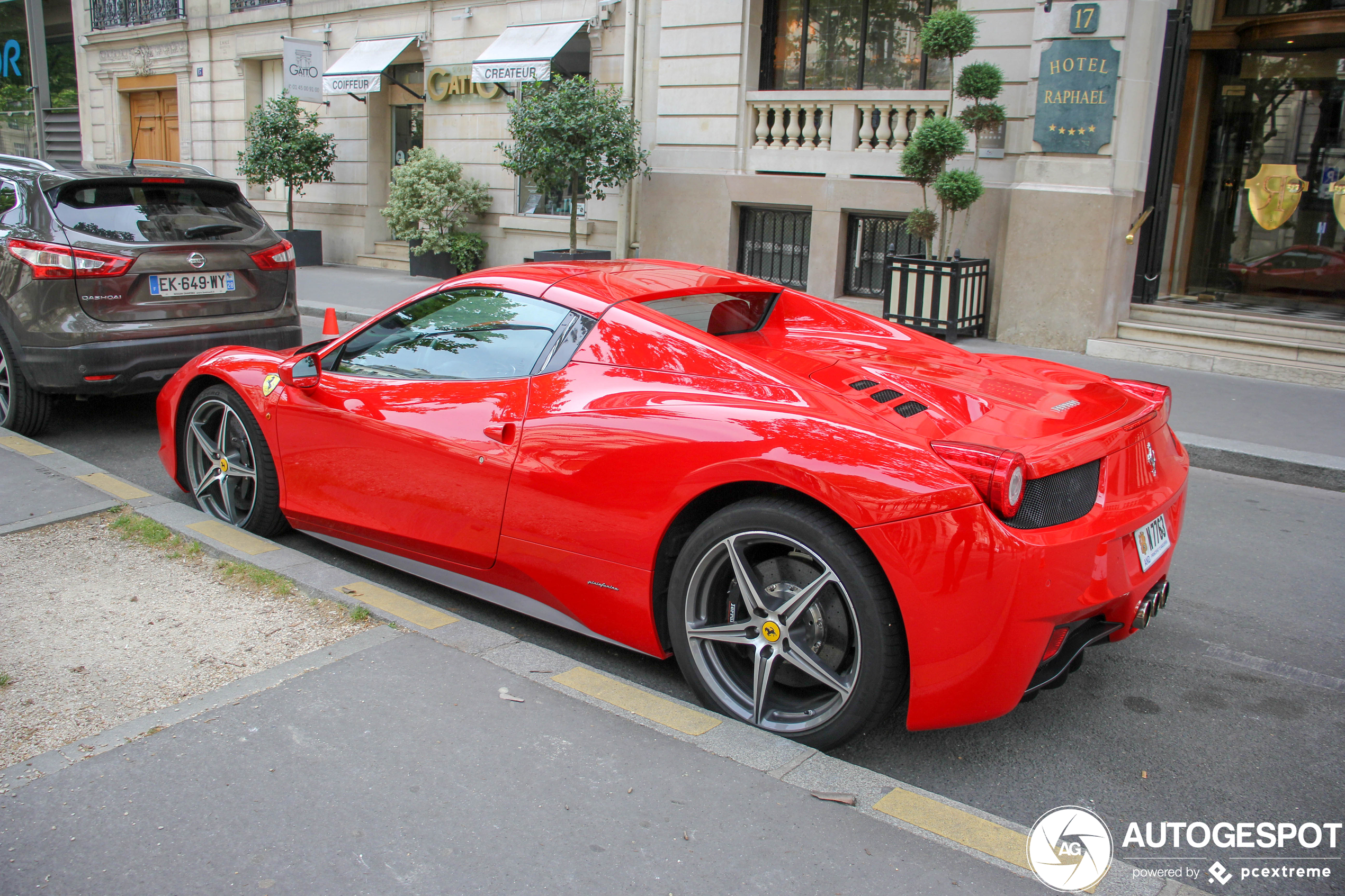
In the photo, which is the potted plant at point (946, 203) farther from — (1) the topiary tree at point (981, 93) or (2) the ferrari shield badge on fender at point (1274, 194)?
(2) the ferrari shield badge on fender at point (1274, 194)

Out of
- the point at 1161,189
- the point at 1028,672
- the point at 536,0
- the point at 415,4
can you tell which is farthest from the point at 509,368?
the point at 415,4

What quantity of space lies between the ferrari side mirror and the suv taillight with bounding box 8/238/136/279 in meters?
2.58

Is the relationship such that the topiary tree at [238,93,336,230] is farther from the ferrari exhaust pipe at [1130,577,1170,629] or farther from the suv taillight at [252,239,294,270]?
the ferrari exhaust pipe at [1130,577,1170,629]

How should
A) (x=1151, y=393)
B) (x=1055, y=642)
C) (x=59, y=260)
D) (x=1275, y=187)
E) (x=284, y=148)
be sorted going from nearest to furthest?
(x=1055, y=642), (x=1151, y=393), (x=59, y=260), (x=1275, y=187), (x=284, y=148)

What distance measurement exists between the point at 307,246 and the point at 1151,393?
17.9 meters

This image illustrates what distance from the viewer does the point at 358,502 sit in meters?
4.16

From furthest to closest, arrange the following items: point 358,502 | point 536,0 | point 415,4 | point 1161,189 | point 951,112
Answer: point 415,4 < point 536,0 < point 951,112 < point 1161,189 < point 358,502

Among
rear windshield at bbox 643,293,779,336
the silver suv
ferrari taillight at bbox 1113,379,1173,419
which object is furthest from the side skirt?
the silver suv

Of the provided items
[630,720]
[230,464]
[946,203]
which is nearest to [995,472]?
[630,720]

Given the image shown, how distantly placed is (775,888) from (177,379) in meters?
4.08

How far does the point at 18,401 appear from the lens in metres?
6.52

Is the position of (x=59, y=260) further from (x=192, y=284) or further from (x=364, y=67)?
(x=364, y=67)

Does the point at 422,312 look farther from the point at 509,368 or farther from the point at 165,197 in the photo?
the point at 165,197

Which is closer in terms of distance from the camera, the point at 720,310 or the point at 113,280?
the point at 720,310
